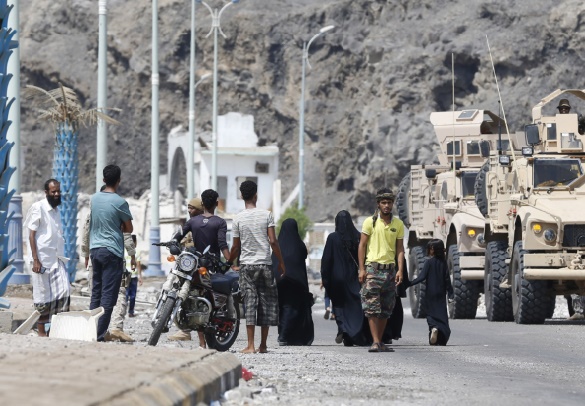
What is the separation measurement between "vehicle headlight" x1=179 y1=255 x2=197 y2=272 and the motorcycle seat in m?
Result: 0.51

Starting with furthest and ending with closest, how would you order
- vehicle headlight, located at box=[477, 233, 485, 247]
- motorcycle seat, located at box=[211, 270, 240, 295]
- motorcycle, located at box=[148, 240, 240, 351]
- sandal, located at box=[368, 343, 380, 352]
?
vehicle headlight, located at box=[477, 233, 485, 247] → sandal, located at box=[368, 343, 380, 352] → motorcycle seat, located at box=[211, 270, 240, 295] → motorcycle, located at box=[148, 240, 240, 351]

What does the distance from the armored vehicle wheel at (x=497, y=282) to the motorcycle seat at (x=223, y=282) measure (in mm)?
9637

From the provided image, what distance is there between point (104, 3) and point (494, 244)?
903 cm

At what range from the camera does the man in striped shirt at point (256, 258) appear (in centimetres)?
1472

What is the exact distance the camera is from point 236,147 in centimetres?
8856

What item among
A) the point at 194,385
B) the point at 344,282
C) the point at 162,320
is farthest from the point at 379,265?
the point at 194,385

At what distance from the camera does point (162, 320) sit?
44.9 feet

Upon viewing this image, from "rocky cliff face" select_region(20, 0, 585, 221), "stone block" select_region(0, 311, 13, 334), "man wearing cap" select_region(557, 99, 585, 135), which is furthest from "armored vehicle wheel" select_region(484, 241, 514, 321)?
"rocky cliff face" select_region(20, 0, 585, 221)

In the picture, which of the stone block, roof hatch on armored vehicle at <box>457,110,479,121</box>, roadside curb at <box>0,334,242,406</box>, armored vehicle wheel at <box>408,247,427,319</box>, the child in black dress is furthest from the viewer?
roof hatch on armored vehicle at <box>457,110,479,121</box>

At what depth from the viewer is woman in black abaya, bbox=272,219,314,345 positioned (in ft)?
54.1

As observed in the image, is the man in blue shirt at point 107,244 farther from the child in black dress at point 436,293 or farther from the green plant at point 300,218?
the green plant at point 300,218

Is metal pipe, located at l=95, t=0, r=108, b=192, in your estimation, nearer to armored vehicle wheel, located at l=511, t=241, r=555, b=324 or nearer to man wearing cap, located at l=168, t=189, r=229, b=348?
armored vehicle wheel, located at l=511, t=241, r=555, b=324

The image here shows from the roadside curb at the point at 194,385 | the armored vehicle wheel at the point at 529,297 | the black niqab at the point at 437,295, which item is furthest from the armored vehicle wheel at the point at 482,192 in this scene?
the roadside curb at the point at 194,385

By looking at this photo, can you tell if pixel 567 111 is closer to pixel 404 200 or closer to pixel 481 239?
pixel 481 239
